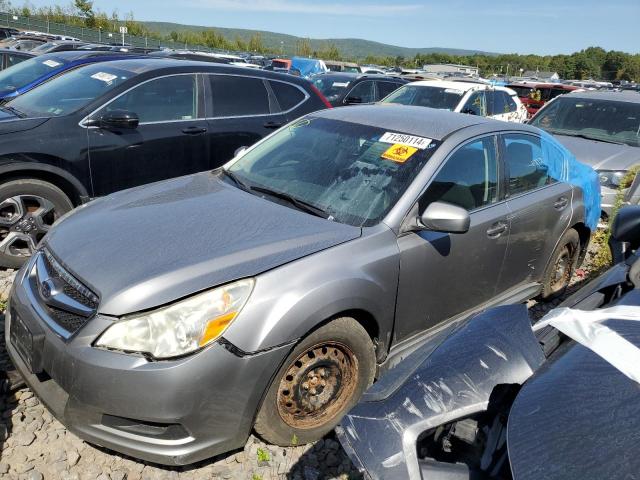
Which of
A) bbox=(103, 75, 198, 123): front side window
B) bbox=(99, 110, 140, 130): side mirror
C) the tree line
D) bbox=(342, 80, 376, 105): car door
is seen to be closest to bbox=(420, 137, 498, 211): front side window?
bbox=(99, 110, 140, 130): side mirror

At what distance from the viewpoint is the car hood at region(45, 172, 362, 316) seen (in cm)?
227

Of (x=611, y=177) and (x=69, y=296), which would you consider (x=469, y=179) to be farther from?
(x=611, y=177)

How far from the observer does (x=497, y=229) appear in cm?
339

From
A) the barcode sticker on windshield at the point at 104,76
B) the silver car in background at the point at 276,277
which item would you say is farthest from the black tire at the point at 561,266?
the barcode sticker on windshield at the point at 104,76

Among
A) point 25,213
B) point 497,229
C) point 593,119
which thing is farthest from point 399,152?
point 593,119

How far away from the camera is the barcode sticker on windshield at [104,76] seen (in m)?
5.00

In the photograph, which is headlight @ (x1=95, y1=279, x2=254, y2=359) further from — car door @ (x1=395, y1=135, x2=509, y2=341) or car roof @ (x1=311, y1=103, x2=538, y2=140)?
car roof @ (x1=311, y1=103, x2=538, y2=140)

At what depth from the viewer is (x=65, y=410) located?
2.28 m

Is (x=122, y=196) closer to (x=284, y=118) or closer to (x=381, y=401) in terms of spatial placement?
(x=381, y=401)

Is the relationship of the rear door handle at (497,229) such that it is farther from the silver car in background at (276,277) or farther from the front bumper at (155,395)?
the front bumper at (155,395)

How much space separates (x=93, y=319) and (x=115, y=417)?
42 cm

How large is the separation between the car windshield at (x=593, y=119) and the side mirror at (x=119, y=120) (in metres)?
5.94

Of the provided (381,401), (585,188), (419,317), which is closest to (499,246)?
(419,317)

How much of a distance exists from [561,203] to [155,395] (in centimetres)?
324
